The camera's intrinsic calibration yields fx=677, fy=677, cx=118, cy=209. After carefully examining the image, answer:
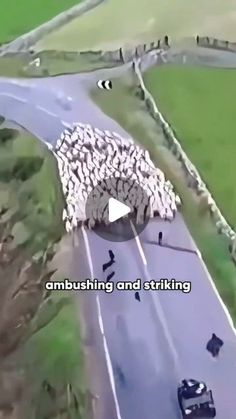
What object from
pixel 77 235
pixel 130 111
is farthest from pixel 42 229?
pixel 130 111

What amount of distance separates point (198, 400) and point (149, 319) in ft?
0.39

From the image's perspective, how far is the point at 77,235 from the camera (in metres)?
0.91

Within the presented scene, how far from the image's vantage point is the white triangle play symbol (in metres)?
0.91

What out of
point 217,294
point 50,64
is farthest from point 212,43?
point 217,294

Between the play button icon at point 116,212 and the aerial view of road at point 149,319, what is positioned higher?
the play button icon at point 116,212

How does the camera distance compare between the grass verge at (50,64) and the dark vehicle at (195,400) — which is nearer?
the dark vehicle at (195,400)

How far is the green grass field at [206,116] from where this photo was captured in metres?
0.93

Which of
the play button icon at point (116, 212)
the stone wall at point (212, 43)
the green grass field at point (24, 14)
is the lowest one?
the play button icon at point (116, 212)

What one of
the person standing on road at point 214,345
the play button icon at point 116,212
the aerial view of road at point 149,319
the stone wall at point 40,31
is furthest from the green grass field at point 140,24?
the person standing on road at point 214,345

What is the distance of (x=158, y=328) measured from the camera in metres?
0.88

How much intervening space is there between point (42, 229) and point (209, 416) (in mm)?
324

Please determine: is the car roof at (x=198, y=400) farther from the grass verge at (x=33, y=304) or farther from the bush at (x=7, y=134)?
the bush at (x=7, y=134)

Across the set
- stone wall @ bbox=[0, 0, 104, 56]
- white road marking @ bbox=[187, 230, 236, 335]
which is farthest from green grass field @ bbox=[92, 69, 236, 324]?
stone wall @ bbox=[0, 0, 104, 56]

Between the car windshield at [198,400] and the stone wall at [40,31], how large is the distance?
53 centimetres
